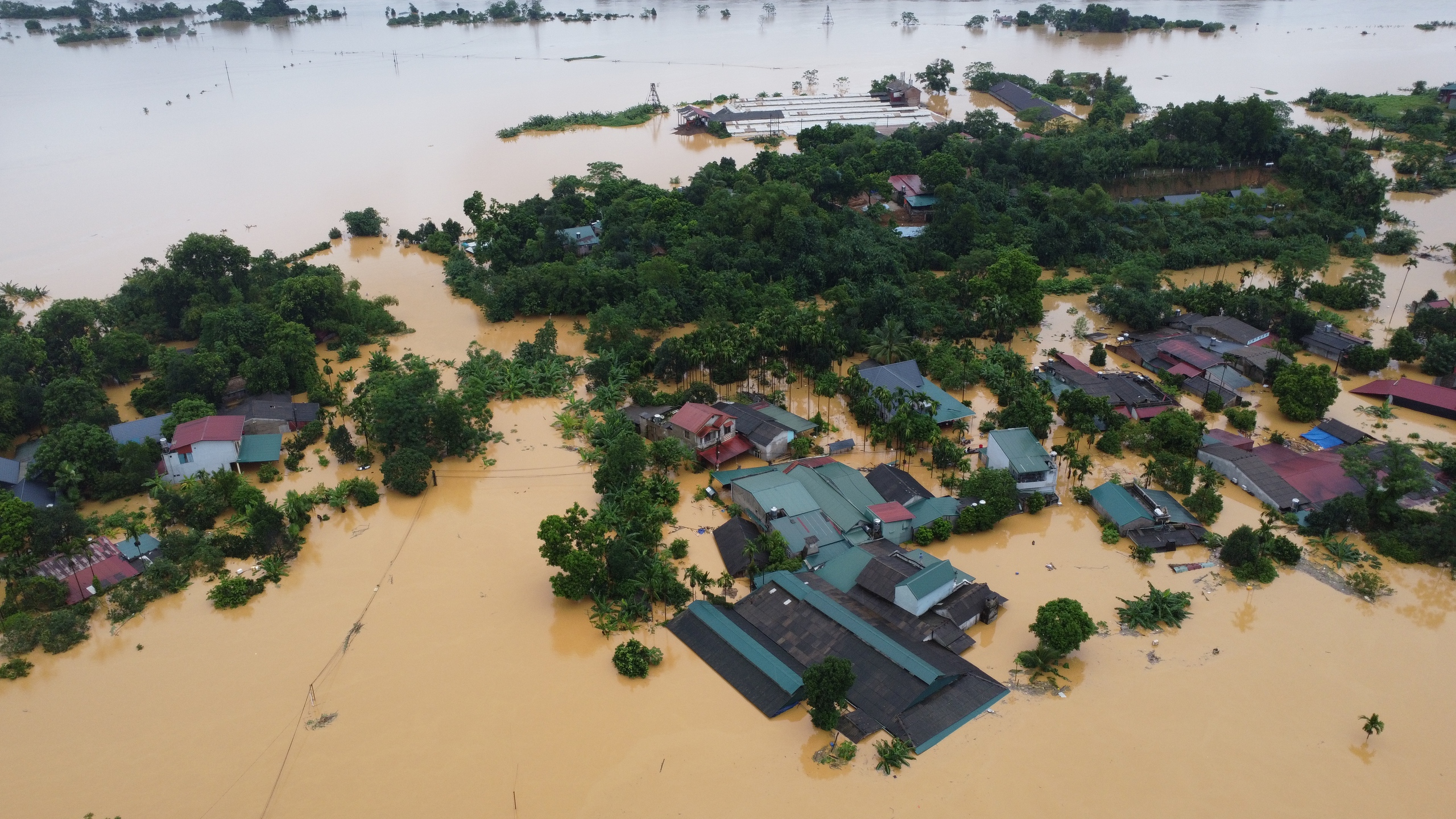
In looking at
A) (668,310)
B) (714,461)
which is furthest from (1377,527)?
(668,310)

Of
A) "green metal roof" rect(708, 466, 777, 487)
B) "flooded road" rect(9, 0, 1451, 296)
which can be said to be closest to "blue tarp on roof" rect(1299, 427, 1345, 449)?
"green metal roof" rect(708, 466, 777, 487)

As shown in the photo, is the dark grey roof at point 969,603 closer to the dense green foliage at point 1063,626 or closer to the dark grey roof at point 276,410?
the dense green foliage at point 1063,626

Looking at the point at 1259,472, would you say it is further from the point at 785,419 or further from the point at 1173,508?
the point at 785,419

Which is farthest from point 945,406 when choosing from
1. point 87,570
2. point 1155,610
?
point 87,570

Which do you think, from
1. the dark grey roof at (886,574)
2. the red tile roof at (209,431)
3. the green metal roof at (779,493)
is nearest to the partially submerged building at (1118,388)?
the green metal roof at (779,493)

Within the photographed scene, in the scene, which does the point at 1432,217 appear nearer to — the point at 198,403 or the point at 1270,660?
the point at 1270,660
